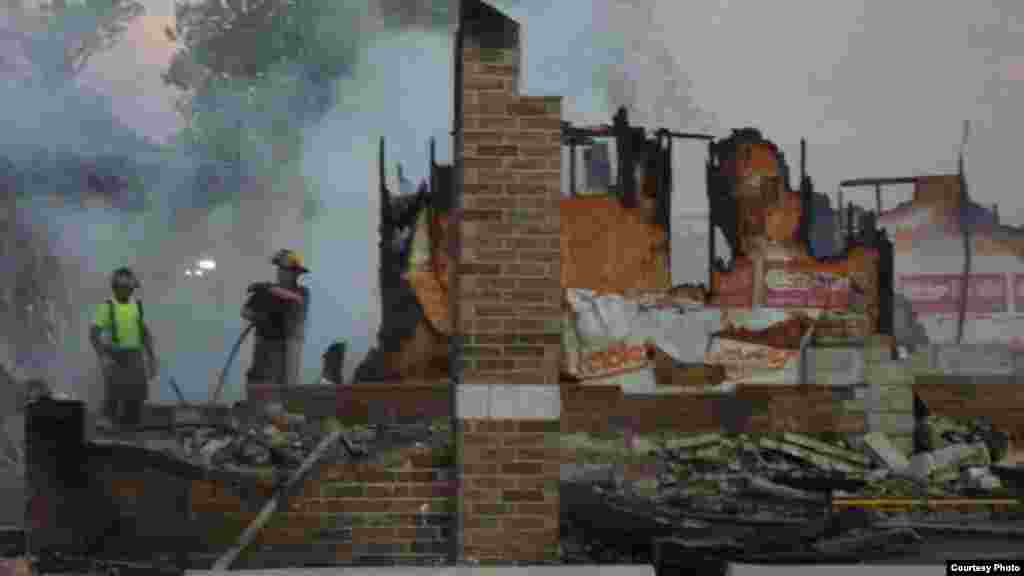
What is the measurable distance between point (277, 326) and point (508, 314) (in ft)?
4.99

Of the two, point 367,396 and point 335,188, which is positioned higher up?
point 335,188

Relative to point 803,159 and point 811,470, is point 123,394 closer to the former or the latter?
point 811,470

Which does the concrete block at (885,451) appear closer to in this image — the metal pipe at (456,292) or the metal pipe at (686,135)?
the metal pipe at (686,135)

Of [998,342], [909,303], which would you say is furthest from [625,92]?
[998,342]

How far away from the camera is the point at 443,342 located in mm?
10016

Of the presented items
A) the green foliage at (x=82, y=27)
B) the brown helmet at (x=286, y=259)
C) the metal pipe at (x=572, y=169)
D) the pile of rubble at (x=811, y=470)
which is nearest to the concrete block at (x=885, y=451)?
the pile of rubble at (x=811, y=470)

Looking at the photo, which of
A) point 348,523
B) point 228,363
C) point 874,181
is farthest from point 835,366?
point 228,363

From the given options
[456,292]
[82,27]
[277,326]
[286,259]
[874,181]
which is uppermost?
[82,27]

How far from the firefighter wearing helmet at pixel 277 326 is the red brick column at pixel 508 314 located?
108cm

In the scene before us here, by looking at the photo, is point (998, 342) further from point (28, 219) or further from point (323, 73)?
point (28, 219)

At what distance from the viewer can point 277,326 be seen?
32.8 feet

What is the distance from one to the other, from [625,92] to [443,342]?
203cm

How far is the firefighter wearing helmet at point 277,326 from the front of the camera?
995 centimetres

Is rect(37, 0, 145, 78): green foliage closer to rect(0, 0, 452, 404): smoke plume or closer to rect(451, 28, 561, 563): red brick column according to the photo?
rect(0, 0, 452, 404): smoke plume
